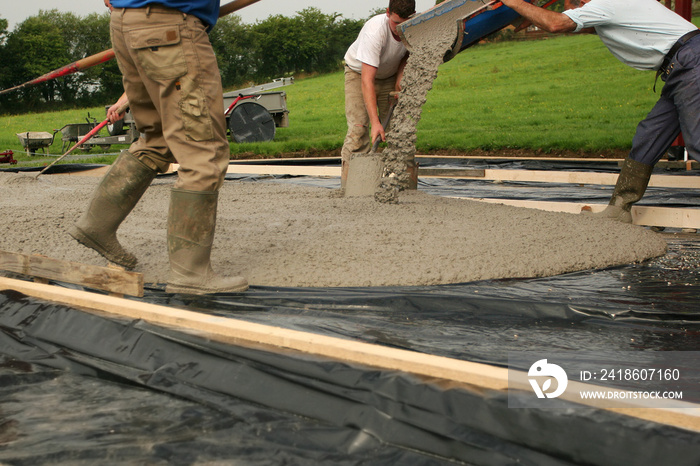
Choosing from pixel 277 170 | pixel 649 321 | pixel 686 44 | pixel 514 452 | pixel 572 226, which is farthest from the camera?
pixel 277 170

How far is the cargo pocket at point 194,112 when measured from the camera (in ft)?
7.11

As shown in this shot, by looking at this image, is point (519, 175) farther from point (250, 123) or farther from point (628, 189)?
point (250, 123)

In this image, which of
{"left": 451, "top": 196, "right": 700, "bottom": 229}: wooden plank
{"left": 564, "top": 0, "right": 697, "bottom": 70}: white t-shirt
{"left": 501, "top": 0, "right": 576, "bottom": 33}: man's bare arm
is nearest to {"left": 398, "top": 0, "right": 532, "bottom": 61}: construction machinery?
{"left": 501, "top": 0, "right": 576, "bottom": 33}: man's bare arm

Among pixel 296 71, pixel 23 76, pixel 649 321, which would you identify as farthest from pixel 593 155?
pixel 23 76

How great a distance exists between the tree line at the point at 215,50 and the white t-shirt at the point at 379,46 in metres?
25.9

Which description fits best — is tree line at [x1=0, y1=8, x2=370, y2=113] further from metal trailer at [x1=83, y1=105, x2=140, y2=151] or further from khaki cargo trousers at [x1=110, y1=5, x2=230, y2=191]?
khaki cargo trousers at [x1=110, y1=5, x2=230, y2=191]

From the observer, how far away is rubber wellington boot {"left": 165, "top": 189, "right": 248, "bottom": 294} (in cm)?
228

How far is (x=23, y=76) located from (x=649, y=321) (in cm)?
3504

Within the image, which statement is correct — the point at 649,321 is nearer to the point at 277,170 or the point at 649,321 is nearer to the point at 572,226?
the point at 572,226

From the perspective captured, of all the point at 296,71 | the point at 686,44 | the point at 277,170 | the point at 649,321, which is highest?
the point at 296,71

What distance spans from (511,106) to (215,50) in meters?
21.0

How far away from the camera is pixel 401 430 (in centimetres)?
134

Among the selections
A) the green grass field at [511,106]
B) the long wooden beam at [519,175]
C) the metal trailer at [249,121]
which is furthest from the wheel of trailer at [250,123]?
the long wooden beam at [519,175]

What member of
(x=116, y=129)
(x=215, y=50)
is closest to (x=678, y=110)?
(x=116, y=129)
